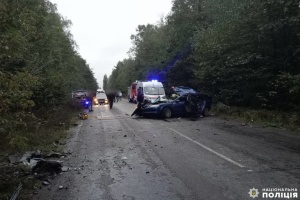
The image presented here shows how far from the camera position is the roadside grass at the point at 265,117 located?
47.1ft

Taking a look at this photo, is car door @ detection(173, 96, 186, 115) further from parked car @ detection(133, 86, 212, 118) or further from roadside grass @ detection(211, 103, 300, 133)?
roadside grass @ detection(211, 103, 300, 133)

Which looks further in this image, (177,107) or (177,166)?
(177,107)

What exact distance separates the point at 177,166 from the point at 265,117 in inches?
418

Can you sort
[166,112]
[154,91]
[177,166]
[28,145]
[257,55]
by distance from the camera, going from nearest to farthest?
[177,166] → [28,145] → [257,55] → [166,112] → [154,91]

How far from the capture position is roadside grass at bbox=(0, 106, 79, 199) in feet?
19.4

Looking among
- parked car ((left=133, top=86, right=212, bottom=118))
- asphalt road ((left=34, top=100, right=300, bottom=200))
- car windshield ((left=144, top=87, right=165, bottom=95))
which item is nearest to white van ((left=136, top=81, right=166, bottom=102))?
car windshield ((left=144, top=87, right=165, bottom=95))

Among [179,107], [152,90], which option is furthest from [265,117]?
[152,90]

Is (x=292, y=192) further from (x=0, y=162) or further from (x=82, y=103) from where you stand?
(x=82, y=103)

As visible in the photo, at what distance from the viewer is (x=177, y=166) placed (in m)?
7.60

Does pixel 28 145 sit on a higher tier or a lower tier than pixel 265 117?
lower

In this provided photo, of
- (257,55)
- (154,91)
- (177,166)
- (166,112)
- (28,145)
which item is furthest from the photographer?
(154,91)

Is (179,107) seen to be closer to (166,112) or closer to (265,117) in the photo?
(166,112)

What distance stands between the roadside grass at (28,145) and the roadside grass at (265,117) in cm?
922

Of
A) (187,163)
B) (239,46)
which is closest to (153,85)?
(239,46)
